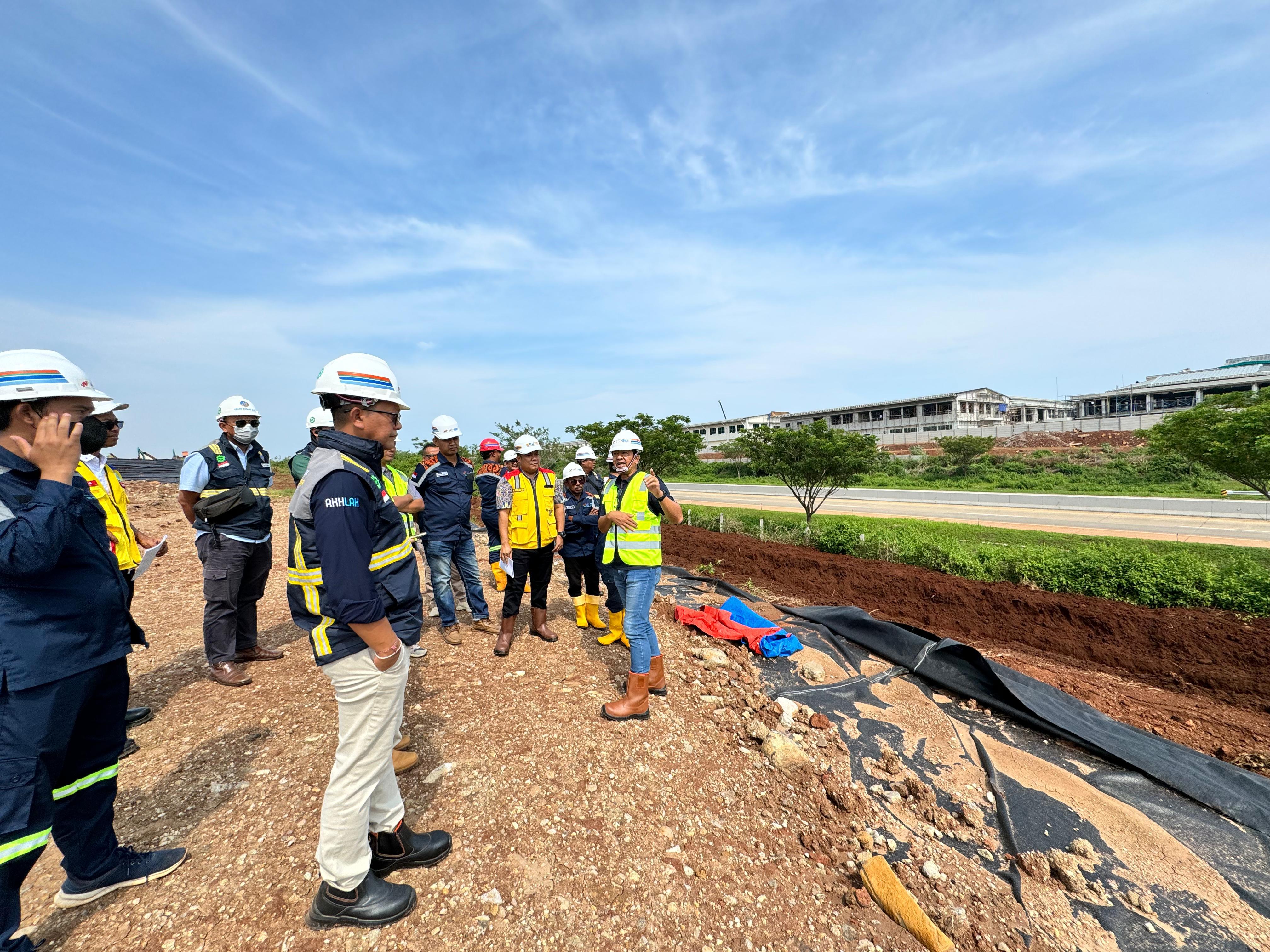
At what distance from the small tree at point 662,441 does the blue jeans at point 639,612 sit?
489 inches

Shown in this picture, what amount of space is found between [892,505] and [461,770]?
22086mm

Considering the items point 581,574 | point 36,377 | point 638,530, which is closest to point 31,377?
point 36,377

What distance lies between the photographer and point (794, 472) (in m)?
13.6

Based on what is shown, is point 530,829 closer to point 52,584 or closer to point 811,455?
point 52,584

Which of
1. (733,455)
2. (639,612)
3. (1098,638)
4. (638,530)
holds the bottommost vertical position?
(1098,638)

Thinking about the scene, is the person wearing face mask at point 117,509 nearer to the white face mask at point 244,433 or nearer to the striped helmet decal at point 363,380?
the white face mask at point 244,433

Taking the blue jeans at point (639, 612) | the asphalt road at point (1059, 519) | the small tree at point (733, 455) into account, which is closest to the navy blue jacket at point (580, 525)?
the blue jeans at point (639, 612)

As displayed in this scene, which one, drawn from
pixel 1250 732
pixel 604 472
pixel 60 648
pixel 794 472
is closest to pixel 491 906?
pixel 60 648

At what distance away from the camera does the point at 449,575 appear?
18.3 ft

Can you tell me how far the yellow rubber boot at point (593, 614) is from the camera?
5906 mm

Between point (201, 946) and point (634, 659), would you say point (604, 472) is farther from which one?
point (201, 946)

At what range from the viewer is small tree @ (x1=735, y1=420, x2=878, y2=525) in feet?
42.2

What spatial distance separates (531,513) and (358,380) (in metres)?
2.82

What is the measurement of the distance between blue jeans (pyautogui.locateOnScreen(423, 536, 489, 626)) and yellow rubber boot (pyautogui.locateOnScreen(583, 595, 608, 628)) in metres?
1.12
